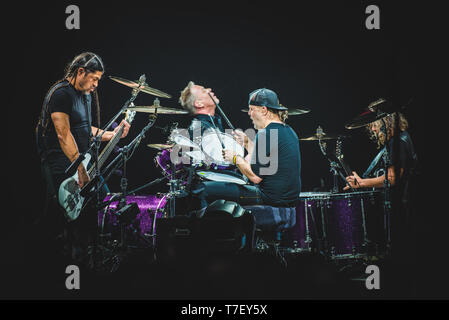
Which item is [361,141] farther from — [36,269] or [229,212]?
[36,269]

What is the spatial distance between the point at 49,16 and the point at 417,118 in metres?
3.15

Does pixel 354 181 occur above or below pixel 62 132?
below

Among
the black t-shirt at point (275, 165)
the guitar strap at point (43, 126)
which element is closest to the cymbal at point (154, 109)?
the guitar strap at point (43, 126)

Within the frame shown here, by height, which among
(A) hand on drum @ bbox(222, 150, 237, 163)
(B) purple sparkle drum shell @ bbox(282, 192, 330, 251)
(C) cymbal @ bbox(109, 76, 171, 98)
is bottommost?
(B) purple sparkle drum shell @ bbox(282, 192, 330, 251)

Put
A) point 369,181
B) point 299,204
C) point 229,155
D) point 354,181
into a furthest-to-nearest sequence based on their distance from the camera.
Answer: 1. point 299,204
2. point 354,181
3. point 369,181
4. point 229,155

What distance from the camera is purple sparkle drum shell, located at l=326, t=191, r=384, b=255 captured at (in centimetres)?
321

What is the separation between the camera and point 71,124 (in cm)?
290

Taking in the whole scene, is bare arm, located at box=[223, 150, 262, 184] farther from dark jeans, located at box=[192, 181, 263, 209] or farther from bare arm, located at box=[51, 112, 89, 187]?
bare arm, located at box=[51, 112, 89, 187]

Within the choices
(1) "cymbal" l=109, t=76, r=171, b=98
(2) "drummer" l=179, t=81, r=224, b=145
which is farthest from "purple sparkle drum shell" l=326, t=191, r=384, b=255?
(1) "cymbal" l=109, t=76, r=171, b=98

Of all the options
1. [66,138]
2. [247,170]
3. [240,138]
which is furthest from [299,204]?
[66,138]

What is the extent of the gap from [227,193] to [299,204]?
114 centimetres

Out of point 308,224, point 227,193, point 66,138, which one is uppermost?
point 66,138

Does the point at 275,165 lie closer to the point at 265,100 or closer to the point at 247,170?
the point at 247,170

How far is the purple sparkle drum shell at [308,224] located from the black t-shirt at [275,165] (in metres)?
0.73
